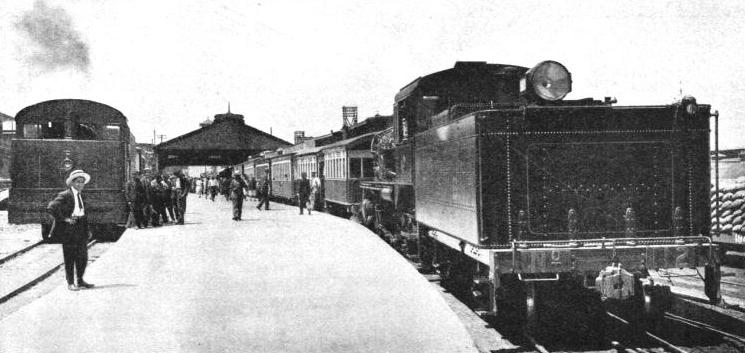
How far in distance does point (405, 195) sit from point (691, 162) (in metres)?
6.04

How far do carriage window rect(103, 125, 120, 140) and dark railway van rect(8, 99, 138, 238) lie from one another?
0.81 m

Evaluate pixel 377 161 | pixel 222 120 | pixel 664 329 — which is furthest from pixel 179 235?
pixel 222 120

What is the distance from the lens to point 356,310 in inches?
266

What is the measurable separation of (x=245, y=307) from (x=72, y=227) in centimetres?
315

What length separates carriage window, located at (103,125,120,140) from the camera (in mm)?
18062

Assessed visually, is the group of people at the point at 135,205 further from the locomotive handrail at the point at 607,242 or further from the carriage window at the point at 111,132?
the locomotive handrail at the point at 607,242

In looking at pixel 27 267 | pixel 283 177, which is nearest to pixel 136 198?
pixel 27 267

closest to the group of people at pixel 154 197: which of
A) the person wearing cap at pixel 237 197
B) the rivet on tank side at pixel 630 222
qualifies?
the person wearing cap at pixel 237 197

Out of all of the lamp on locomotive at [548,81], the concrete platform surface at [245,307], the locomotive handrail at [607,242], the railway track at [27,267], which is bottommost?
the railway track at [27,267]

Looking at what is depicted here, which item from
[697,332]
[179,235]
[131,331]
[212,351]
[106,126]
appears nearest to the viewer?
[212,351]

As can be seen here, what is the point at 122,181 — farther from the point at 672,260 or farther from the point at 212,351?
the point at 672,260

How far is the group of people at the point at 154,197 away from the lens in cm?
1630

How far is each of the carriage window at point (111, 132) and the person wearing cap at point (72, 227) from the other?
1019 cm

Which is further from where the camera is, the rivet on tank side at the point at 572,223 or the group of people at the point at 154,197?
the group of people at the point at 154,197
